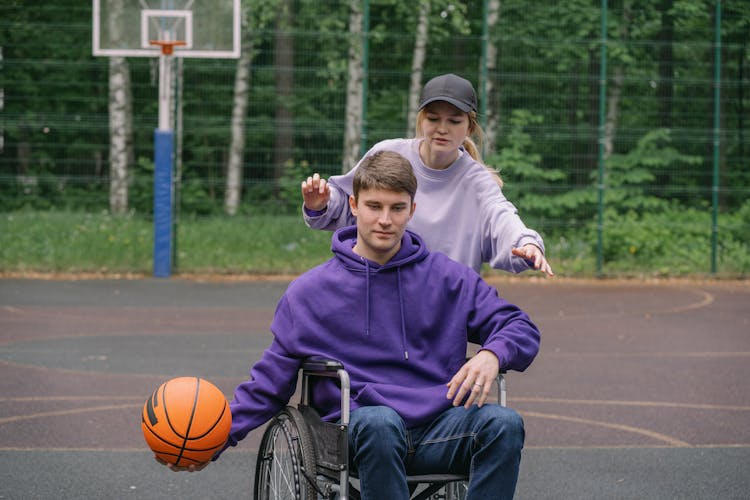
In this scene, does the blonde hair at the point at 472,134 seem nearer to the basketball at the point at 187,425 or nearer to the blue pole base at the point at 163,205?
the basketball at the point at 187,425

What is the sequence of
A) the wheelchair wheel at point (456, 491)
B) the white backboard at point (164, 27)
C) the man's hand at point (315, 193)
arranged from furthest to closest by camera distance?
the white backboard at point (164, 27) < the man's hand at point (315, 193) < the wheelchair wheel at point (456, 491)

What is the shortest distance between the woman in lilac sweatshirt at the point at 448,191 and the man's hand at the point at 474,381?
2.24 feet

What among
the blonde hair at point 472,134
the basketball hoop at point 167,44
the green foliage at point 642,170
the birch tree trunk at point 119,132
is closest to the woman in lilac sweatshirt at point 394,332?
the blonde hair at point 472,134

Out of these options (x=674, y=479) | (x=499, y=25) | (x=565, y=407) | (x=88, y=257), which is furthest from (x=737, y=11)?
(x=674, y=479)

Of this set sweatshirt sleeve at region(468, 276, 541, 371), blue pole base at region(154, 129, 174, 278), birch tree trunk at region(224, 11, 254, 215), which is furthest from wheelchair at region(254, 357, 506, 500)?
birch tree trunk at region(224, 11, 254, 215)

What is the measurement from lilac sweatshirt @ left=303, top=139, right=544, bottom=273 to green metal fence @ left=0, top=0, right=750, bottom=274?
1015 cm

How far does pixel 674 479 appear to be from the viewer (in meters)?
5.65

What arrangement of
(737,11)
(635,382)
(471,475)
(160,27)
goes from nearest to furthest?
(471,475) < (635,382) < (160,27) < (737,11)

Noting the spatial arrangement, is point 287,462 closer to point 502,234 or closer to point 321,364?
point 321,364

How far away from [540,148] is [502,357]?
11817mm

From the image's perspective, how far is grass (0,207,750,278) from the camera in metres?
14.7

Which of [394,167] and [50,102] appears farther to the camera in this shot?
[50,102]

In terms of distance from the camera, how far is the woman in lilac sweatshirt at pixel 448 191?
170 inches

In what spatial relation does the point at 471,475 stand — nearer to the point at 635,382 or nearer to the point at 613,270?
the point at 635,382
